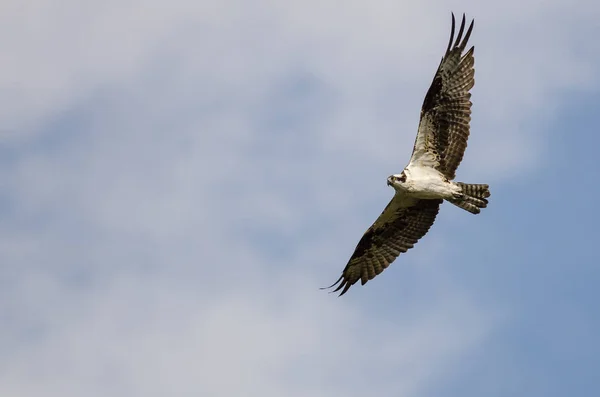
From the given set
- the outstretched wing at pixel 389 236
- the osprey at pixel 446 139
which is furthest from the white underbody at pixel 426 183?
the outstretched wing at pixel 389 236

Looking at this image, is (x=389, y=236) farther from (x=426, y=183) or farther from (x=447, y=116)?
(x=447, y=116)

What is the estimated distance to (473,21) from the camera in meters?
21.4

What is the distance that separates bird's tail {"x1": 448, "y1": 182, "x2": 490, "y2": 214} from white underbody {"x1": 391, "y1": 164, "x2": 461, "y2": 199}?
0.43 ft

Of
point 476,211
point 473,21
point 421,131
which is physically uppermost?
point 473,21

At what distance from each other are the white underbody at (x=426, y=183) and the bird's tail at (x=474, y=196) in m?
0.13

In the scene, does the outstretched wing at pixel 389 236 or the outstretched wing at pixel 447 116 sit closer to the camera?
the outstretched wing at pixel 447 116

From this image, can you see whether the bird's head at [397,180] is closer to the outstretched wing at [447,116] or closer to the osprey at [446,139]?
the osprey at [446,139]

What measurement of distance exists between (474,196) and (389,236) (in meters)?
2.58

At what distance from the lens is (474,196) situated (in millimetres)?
21219

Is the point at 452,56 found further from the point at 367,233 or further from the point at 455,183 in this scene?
the point at 367,233

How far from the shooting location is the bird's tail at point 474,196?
2119 centimetres

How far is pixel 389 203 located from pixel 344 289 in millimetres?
2457

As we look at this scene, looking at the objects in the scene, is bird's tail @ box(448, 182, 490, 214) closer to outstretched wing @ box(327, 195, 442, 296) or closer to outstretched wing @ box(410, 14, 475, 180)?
outstretched wing @ box(410, 14, 475, 180)

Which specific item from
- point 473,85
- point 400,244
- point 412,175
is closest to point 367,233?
point 400,244
